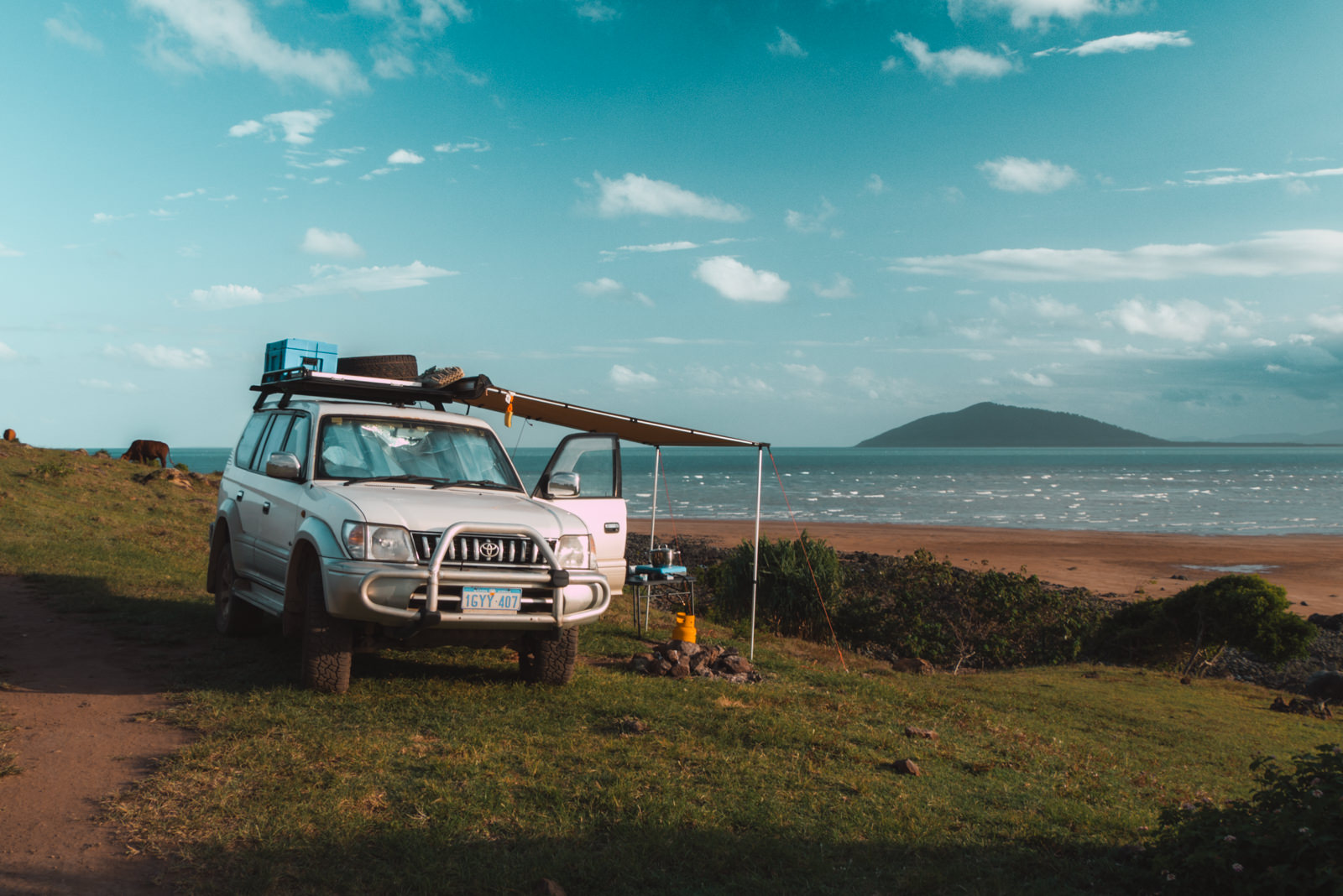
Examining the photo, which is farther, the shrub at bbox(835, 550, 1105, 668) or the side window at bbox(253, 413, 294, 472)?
the shrub at bbox(835, 550, 1105, 668)

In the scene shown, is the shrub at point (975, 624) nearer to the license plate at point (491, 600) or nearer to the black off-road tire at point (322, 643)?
the license plate at point (491, 600)

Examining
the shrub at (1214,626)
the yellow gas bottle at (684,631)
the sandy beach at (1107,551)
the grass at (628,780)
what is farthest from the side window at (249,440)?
the sandy beach at (1107,551)

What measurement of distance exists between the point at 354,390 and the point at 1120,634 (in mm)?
13084

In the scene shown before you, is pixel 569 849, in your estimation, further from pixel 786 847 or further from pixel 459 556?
pixel 459 556

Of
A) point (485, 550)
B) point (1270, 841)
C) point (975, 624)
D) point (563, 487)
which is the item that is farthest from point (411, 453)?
point (975, 624)

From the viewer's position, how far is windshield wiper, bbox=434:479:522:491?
6.94m

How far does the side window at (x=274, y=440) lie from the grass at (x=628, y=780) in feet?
5.52

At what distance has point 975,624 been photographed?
15.3m

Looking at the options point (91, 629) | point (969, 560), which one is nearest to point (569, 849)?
point (91, 629)

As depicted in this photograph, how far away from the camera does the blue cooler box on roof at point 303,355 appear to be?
8.35 metres

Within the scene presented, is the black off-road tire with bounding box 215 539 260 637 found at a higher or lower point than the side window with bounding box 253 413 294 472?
lower

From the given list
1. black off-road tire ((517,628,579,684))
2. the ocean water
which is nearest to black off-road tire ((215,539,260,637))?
black off-road tire ((517,628,579,684))

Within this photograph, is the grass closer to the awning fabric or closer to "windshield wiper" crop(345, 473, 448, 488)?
"windshield wiper" crop(345, 473, 448, 488)

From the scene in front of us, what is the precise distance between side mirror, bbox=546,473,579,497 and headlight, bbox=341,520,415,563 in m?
1.92
